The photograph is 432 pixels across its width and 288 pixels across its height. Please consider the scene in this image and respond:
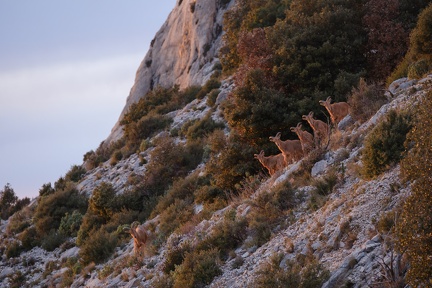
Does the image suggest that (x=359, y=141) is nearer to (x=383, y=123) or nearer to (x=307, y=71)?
(x=383, y=123)

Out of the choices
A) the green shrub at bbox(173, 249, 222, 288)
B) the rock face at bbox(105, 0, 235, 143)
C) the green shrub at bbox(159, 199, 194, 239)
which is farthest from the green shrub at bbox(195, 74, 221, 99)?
the green shrub at bbox(173, 249, 222, 288)

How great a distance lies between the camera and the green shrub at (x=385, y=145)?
15914 mm

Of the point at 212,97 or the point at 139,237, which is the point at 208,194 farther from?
the point at 212,97

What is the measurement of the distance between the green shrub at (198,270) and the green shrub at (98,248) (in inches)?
349

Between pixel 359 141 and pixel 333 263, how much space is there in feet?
20.0

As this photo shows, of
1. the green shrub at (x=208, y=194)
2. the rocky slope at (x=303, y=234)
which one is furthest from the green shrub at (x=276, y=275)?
the green shrub at (x=208, y=194)

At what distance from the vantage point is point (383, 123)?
16656mm

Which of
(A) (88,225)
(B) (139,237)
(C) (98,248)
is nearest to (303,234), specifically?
(B) (139,237)

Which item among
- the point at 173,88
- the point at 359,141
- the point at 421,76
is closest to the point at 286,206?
the point at 359,141

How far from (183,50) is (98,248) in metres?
22.1

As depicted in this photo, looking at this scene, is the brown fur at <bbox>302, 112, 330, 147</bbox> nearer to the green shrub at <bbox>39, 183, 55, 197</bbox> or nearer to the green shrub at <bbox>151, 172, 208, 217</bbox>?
the green shrub at <bbox>151, 172, 208, 217</bbox>

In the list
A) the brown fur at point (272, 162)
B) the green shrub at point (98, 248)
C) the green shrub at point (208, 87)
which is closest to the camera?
the brown fur at point (272, 162)

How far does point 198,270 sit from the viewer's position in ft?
56.1

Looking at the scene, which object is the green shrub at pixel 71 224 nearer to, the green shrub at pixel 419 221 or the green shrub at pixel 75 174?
the green shrub at pixel 75 174
